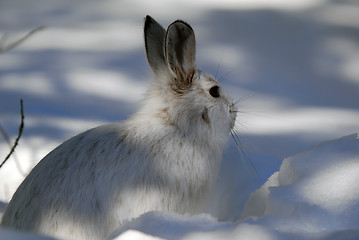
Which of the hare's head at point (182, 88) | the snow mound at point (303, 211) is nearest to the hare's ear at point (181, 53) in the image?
the hare's head at point (182, 88)

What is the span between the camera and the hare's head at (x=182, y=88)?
2484mm

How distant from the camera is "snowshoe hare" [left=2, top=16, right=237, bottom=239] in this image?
2.04 m

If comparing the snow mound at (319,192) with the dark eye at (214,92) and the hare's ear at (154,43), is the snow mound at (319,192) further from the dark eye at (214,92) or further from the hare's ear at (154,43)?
the hare's ear at (154,43)

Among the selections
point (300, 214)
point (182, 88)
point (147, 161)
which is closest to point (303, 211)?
point (300, 214)

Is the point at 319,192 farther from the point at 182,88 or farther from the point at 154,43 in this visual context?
the point at 154,43

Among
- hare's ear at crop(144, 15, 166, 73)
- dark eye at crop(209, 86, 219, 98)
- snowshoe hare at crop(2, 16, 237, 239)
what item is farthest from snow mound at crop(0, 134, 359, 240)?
hare's ear at crop(144, 15, 166, 73)

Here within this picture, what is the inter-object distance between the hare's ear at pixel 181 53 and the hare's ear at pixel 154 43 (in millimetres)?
94

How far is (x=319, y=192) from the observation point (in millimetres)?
1764

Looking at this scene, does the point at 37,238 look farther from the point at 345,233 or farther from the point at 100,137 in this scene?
the point at 100,137

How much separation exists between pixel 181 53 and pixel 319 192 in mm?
1025

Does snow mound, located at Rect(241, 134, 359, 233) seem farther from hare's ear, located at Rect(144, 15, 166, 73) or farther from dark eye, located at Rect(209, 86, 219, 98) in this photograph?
hare's ear, located at Rect(144, 15, 166, 73)

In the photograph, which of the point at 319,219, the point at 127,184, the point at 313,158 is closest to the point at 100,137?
the point at 127,184

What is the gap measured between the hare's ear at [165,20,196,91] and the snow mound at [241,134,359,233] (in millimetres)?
685

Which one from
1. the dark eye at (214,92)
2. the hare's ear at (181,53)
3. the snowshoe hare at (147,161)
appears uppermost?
the hare's ear at (181,53)
